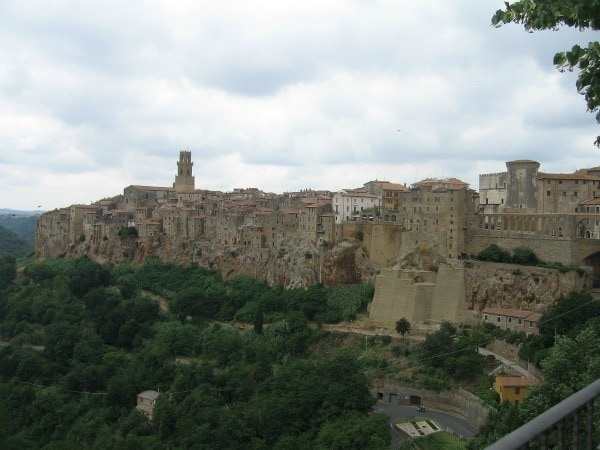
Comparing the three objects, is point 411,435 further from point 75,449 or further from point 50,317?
point 50,317

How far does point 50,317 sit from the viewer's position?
3812 centimetres

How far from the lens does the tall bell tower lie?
2498 inches

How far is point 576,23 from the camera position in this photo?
221 inches

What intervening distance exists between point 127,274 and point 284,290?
14344 millimetres

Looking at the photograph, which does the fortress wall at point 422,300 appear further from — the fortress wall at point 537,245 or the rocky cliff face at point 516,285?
the fortress wall at point 537,245

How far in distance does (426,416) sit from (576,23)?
66.8 feet

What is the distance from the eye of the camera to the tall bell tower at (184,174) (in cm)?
6344

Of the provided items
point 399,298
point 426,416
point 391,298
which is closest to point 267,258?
point 391,298

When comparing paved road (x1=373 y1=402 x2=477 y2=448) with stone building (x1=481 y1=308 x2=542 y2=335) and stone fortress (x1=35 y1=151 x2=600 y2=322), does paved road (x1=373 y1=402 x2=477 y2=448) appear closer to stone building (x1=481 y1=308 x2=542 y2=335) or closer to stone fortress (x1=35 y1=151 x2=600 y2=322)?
stone building (x1=481 y1=308 x2=542 y2=335)

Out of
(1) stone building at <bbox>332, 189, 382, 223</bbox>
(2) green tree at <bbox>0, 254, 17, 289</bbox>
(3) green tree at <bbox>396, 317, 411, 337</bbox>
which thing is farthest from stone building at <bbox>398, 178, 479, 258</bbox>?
(2) green tree at <bbox>0, 254, 17, 289</bbox>

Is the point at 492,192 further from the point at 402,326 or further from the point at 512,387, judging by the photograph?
the point at 512,387

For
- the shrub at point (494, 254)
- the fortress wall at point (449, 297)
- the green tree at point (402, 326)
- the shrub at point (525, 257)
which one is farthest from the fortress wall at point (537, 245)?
the green tree at point (402, 326)

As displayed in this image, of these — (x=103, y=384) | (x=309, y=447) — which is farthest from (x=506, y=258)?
(x=103, y=384)

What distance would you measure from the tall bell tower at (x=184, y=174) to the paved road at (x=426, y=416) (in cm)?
4170
